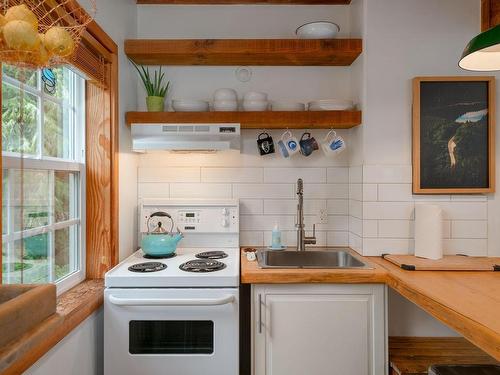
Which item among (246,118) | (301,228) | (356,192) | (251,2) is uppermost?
(251,2)

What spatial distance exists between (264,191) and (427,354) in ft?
4.34

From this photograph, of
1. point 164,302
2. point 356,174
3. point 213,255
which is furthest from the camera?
point 356,174

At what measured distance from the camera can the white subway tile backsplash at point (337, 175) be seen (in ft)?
7.93

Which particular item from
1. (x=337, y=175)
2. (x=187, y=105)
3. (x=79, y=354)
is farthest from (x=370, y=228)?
(x=79, y=354)

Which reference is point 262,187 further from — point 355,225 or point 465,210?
point 465,210

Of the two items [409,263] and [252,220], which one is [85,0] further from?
[409,263]

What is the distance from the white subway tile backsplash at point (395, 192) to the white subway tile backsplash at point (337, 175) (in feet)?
Answer: 1.09

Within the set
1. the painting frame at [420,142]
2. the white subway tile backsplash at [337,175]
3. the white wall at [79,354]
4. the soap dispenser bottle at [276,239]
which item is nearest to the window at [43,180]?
the white wall at [79,354]

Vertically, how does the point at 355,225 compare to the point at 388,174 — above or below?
below

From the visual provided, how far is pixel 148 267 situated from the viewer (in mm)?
1854

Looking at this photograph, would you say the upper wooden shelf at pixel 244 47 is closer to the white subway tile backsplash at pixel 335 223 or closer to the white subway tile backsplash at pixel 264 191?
the white subway tile backsplash at pixel 264 191

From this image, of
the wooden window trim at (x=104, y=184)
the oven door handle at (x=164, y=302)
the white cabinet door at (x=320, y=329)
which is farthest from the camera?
the wooden window trim at (x=104, y=184)

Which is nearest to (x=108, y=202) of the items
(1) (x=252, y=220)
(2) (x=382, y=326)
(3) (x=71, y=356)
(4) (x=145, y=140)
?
Answer: (4) (x=145, y=140)

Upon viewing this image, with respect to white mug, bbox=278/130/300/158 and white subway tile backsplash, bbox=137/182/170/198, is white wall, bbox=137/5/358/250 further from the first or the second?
white mug, bbox=278/130/300/158
